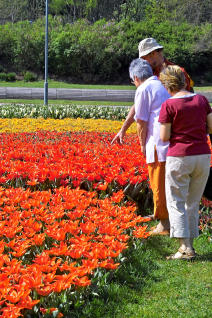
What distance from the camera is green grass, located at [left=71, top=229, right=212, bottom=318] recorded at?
120 inches

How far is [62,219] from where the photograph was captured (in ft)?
14.2

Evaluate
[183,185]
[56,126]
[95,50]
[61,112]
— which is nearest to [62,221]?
[183,185]

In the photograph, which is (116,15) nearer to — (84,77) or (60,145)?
(84,77)

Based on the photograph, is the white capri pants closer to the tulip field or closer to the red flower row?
the tulip field

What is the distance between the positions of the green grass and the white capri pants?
12.4 inches

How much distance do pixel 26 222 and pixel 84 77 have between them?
34.3 metres

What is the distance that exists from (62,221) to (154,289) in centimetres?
92

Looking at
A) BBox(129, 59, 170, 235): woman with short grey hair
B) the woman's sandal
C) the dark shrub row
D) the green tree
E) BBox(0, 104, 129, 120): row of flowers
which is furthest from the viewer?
the green tree

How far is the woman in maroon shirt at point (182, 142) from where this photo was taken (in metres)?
3.73

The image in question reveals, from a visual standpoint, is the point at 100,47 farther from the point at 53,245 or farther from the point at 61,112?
the point at 53,245

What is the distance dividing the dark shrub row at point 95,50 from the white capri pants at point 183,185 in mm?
33675


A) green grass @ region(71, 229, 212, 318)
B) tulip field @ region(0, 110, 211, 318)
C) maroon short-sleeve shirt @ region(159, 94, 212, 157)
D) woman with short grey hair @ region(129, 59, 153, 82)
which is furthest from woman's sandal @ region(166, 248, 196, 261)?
woman with short grey hair @ region(129, 59, 153, 82)

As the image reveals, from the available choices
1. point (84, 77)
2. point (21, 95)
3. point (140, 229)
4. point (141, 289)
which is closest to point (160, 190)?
point (140, 229)

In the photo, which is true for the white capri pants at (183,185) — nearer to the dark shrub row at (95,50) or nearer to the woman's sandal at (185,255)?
the woman's sandal at (185,255)
